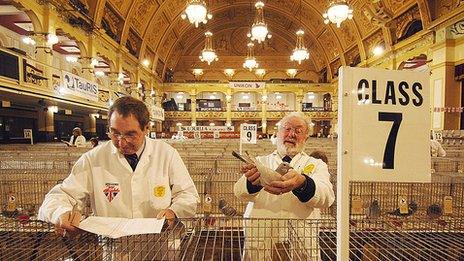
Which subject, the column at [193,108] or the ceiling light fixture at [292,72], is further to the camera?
the column at [193,108]

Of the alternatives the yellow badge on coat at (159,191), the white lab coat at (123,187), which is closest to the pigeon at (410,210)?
the white lab coat at (123,187)

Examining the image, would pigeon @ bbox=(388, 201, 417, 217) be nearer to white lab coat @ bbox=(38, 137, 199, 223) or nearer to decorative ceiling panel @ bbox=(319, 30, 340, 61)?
white lab coat @ bbox=(38, 137, 199, 223)

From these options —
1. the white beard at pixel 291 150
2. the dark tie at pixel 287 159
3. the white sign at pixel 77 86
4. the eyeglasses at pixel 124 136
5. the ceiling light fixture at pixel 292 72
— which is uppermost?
the ceiling light fixture at pixel 292 72

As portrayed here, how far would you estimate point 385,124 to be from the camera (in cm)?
124

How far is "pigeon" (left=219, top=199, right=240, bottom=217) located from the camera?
4863mm

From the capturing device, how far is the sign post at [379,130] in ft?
3.72

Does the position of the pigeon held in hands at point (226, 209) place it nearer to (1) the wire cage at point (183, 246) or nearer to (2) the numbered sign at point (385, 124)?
(1) the wire cage at point (183, 246)

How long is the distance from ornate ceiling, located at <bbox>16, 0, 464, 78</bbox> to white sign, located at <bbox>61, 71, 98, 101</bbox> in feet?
16.4

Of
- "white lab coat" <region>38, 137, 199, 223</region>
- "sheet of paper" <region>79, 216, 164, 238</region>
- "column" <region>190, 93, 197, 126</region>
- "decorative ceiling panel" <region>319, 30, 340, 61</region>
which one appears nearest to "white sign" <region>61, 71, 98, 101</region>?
"white lab coat" <region>38, 137, 199, 223</region>

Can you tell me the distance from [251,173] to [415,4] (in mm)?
21553

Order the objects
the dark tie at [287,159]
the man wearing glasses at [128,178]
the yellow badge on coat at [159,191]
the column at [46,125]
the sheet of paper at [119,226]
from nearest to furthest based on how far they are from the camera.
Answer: the sheet of paper at [119,226]
the man wearing glasses at [128,178]
the yellow badge on coat at [159,191]
the dark tie at [287,159]
the column at [46,125]

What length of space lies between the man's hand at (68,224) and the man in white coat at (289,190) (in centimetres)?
104

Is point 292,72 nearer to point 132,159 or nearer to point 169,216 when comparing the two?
point 132,159

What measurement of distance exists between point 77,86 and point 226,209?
32.4 ft
